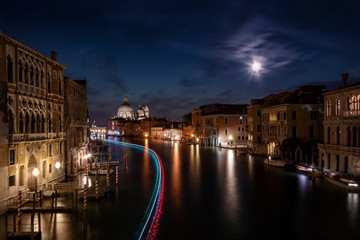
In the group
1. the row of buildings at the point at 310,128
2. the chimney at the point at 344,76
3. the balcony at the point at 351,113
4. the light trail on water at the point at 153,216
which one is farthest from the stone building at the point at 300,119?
the light trail on water at the point at 153,216

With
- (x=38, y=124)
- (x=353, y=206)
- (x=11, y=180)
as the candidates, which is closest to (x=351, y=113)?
(x=353, y=206)

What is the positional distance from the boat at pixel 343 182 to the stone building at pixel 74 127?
87.7ft

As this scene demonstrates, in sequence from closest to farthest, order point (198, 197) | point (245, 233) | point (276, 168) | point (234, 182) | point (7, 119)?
point (245, 233) < point (7, 119) < point (198, 197) < point (234, 182) < point (276, 168)

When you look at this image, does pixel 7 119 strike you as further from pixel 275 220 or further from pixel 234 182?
pixel 234 182

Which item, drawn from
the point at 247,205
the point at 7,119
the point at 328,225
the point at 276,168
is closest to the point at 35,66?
the point at 7,119

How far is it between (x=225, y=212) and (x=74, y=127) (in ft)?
70.9

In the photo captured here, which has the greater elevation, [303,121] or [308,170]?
[303,121]

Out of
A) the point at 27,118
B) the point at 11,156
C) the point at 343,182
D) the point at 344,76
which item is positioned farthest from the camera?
the point at 344,76

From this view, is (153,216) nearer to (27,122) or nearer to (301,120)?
(27,122)

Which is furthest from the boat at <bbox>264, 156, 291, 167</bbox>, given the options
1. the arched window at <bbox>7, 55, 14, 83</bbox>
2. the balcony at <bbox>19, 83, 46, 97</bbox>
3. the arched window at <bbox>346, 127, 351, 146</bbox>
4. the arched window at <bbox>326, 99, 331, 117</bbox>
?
the arched window at <bbox>7, 55, 14, 83</bbox>

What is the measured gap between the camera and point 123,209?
64.4 feet

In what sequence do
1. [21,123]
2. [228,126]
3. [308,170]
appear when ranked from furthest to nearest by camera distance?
[228,126]
[308,170]
[21,123]

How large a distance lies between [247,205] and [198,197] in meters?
4.19

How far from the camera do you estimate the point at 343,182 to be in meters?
25.9
